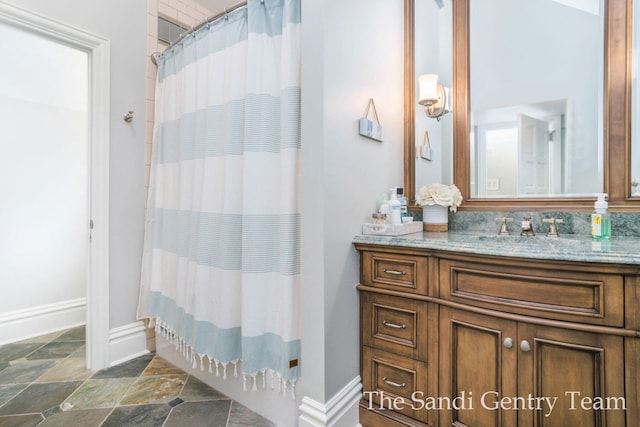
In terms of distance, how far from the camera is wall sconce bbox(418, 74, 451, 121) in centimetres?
172

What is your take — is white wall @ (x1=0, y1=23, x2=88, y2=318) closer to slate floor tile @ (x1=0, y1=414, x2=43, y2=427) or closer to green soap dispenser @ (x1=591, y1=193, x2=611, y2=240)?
slate floor tile @ (x1=0, y1=414, x2=43, y2=427)

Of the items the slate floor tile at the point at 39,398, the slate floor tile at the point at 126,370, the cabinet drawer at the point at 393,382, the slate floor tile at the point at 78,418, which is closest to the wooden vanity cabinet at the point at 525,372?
the cabinet drawer at the point at 393,382

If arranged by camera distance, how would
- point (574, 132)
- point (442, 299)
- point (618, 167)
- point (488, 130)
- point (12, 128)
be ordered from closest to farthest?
point (442, 299)
point (618, 167)
point (574, 132)
point (488, 130)
point (12, 128)

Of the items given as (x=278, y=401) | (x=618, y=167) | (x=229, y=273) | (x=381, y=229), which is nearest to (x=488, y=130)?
(x=618, y=167)

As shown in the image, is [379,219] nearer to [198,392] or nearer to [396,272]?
[396,272]

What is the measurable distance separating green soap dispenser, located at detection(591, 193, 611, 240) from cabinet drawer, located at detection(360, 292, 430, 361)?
78 centimetres

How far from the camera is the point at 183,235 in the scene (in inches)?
70.6

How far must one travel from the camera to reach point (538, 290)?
1026 millimetres

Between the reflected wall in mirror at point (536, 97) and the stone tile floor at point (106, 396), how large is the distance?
1781mm

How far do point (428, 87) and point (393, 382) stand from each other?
4.90ft

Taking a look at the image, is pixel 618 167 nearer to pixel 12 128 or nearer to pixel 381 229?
pixel 381 229

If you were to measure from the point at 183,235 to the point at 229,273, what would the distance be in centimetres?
48

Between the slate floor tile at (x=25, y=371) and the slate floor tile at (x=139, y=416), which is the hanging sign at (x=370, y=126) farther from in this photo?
the slate floor tile at (x=25, y=371)

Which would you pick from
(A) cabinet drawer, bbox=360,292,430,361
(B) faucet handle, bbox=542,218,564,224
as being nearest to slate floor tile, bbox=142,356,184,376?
(A) cabinet drawer, bbox=360,292,430,361
